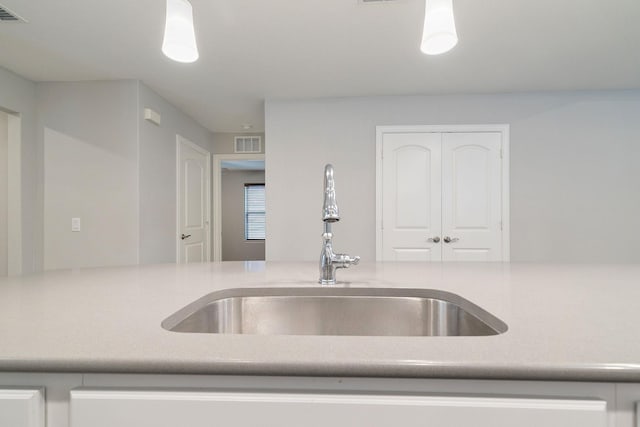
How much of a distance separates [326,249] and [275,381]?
0.61m

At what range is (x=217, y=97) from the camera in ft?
11.4

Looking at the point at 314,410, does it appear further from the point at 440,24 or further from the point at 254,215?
the point at 254,215

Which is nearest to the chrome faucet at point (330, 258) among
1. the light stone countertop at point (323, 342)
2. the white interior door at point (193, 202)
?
the light stone countertop at point (323, 342)

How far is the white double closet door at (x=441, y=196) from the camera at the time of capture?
11.1ft

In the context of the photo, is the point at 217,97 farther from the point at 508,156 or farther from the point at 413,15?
the point at 508,156

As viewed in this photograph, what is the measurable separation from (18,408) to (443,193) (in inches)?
136

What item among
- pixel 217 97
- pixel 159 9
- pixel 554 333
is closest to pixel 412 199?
pixel 217 97

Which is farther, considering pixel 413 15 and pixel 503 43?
pixel 503 43

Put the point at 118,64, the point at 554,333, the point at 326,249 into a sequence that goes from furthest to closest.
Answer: the point at 118,64 → the point at 326,249 → the point at 554,333


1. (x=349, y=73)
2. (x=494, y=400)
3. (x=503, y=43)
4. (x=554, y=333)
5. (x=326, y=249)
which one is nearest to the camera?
(x=494, y=400)

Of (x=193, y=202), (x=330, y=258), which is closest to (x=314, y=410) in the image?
(x=330, y=258)

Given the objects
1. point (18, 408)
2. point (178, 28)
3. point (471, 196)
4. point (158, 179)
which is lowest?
point (18, 408)

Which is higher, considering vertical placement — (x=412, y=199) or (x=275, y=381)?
(x=412, y=199)

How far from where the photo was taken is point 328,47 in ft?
8.05
